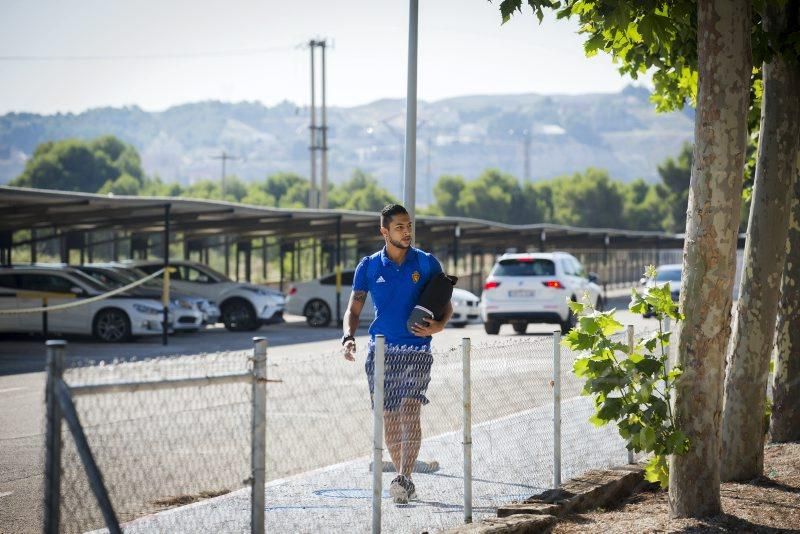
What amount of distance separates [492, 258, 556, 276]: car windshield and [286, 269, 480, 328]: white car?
6022 mm

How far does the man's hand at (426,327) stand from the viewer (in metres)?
7.57

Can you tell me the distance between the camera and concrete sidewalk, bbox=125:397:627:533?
7.06 metres

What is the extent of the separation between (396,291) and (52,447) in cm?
332

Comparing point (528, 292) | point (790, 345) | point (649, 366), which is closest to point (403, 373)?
point (649, 366)

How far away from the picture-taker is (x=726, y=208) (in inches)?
271

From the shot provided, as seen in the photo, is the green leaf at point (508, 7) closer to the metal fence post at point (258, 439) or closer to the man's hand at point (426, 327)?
the man's hand at point (426, 327)

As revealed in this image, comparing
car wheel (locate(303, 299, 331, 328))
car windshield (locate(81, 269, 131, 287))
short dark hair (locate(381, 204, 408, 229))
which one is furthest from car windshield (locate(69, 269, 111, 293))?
short dark hair (locate(381, 204, 408, 229))

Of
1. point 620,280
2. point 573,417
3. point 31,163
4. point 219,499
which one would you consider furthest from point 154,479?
point 31,163

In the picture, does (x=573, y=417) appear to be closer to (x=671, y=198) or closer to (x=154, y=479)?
(x=154, y=479)

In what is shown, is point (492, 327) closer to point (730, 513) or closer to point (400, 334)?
point (400, 334)

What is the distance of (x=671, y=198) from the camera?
11356cm

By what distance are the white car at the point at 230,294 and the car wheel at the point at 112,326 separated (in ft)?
16.0

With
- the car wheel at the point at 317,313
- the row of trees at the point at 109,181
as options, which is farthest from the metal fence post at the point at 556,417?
the row of trees at the point at 109,181

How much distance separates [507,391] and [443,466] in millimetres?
708
